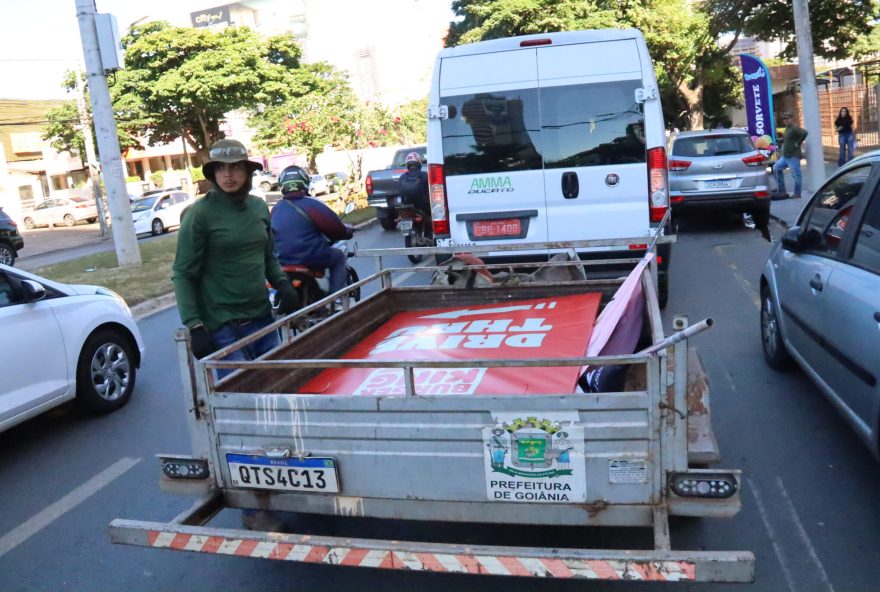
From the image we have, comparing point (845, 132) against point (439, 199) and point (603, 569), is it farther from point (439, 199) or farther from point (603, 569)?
point (603, 569)

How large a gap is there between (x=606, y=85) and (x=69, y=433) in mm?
5383

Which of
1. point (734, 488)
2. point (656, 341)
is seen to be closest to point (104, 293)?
point (656, 341)

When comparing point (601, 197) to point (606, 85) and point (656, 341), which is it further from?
point (656, 341)

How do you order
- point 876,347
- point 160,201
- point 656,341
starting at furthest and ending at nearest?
point 160,201, point 876,347, point 656,341

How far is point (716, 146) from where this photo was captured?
557 inches

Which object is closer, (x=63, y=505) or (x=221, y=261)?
(x=221, y=261)

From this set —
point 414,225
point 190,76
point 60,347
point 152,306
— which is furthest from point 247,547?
point 190,76

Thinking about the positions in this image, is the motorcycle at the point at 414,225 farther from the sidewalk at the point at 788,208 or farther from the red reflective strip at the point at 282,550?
the red reflective strip at the point at 282,550

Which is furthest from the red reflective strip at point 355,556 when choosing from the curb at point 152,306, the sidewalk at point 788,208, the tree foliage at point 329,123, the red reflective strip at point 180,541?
the tree foliage at point 329,123

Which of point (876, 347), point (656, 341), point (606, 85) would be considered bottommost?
point (876, 347)

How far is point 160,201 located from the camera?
30547 mm

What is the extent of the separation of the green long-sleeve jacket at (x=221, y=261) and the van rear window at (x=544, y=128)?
11.8 feet

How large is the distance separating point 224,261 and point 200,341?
456 mm

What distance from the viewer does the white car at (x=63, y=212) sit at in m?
38.3
